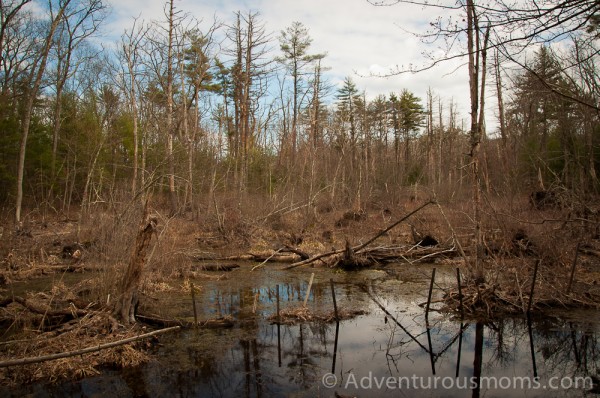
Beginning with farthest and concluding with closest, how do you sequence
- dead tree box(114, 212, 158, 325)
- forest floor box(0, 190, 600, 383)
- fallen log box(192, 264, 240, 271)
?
fallen log box(192, 264, 240, 271), dead tree box(114, 212, 158, 325), forest floor box(0, 190, 600, 383)

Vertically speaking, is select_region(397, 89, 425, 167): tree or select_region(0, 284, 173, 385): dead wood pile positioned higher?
select_region(397, 89, 425, 167): tree

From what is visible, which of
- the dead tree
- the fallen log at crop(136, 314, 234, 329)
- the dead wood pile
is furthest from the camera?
the fallen log at crop(136, 314, 234, 329)

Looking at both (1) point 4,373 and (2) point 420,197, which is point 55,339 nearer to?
(1) point 4,373

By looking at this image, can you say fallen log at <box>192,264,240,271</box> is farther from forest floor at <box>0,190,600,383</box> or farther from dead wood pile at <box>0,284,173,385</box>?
dead wood pile at <box>0,284,173,385</box>

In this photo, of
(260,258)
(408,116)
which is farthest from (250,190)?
(408,116)

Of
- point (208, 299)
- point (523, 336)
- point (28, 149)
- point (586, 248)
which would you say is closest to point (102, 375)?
point (208, 299)

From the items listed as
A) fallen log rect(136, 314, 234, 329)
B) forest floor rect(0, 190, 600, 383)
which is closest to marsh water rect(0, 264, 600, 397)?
fallen log rect(136, 314, 234, 329)

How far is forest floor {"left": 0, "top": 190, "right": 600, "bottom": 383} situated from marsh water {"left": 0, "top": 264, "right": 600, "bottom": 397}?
0.47 metres

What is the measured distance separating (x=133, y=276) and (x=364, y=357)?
414cm

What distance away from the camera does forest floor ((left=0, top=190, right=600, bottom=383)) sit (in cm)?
650

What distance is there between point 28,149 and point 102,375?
2321 cm

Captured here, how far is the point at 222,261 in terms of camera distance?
1375 cm

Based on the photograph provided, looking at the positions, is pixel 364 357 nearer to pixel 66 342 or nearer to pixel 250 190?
pixel 66 342

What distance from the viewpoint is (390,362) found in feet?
20.4
